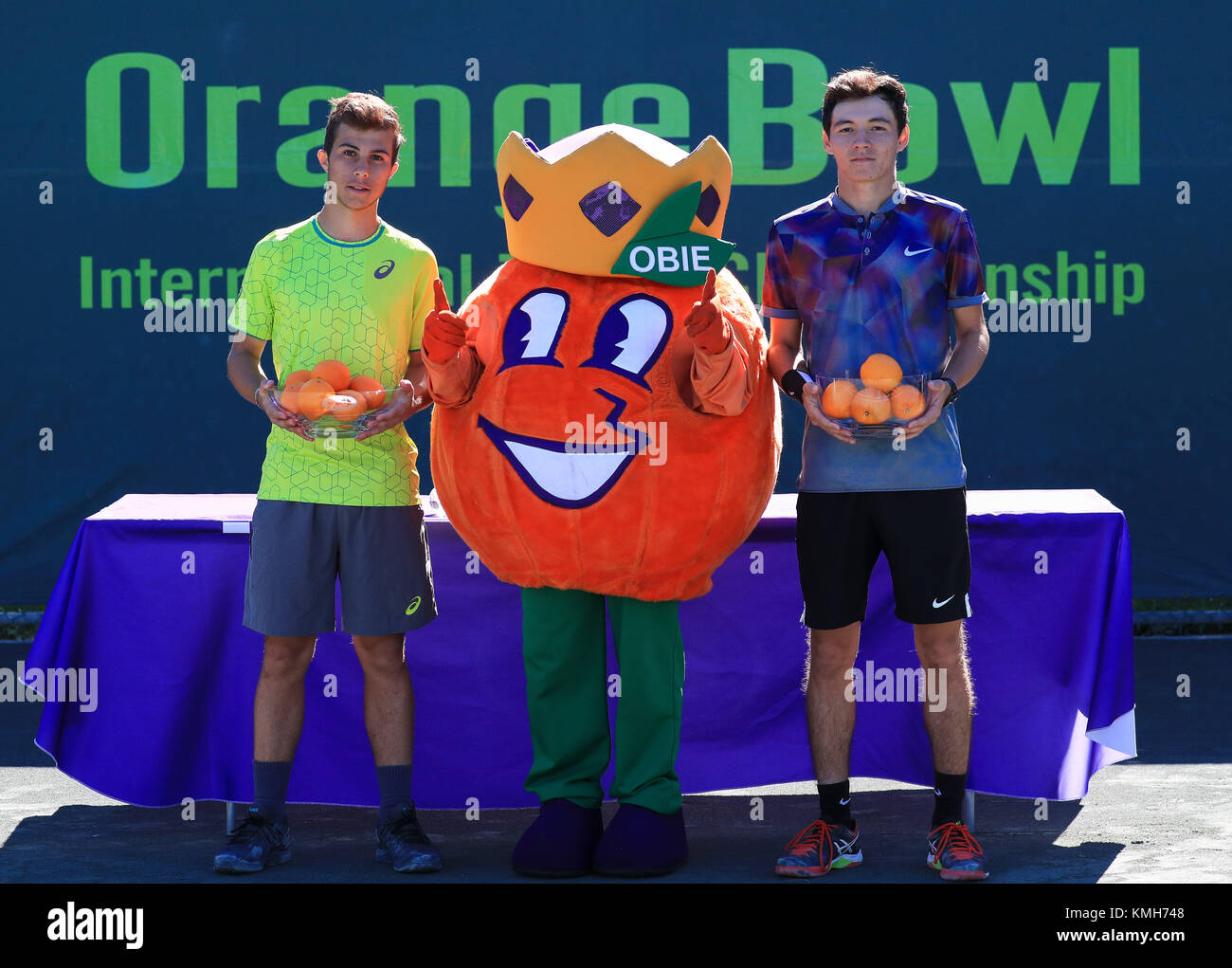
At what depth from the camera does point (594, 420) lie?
3.13m

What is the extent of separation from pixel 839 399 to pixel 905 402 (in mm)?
147

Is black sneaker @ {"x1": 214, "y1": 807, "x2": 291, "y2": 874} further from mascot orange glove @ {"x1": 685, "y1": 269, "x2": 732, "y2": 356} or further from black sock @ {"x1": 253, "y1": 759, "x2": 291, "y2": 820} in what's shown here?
mascot orange glove @ {"x1": 685, "y1": 269, "x2": 732, "y2": 356}

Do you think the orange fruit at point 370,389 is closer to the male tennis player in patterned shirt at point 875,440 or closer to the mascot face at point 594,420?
the mascot face at point 594,420

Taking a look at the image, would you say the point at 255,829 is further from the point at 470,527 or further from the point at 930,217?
the point at 930,217

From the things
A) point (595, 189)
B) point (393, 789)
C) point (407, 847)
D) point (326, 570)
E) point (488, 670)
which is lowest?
point (407, 847)

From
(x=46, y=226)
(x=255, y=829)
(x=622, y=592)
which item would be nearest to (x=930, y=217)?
(x=622, y=592)

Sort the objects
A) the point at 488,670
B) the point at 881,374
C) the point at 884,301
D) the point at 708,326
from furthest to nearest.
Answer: the point at 488,670
the point at 884,301
the point at 881,374
the point at 708,326

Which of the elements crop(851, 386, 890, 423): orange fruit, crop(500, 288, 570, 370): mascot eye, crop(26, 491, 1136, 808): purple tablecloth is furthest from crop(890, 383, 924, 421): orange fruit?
crop(500, 288, 570, 370): mascot eye

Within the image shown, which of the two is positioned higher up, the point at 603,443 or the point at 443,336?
the point at 443,336

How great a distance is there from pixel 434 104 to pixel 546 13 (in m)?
0.62

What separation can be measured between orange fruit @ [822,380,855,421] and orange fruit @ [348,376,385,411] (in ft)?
3.38

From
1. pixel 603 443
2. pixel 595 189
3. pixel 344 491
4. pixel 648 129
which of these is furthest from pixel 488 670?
pixel 648 129

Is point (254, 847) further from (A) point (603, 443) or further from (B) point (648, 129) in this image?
(B) point (648, 129)

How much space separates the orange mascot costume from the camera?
10.3 ft
